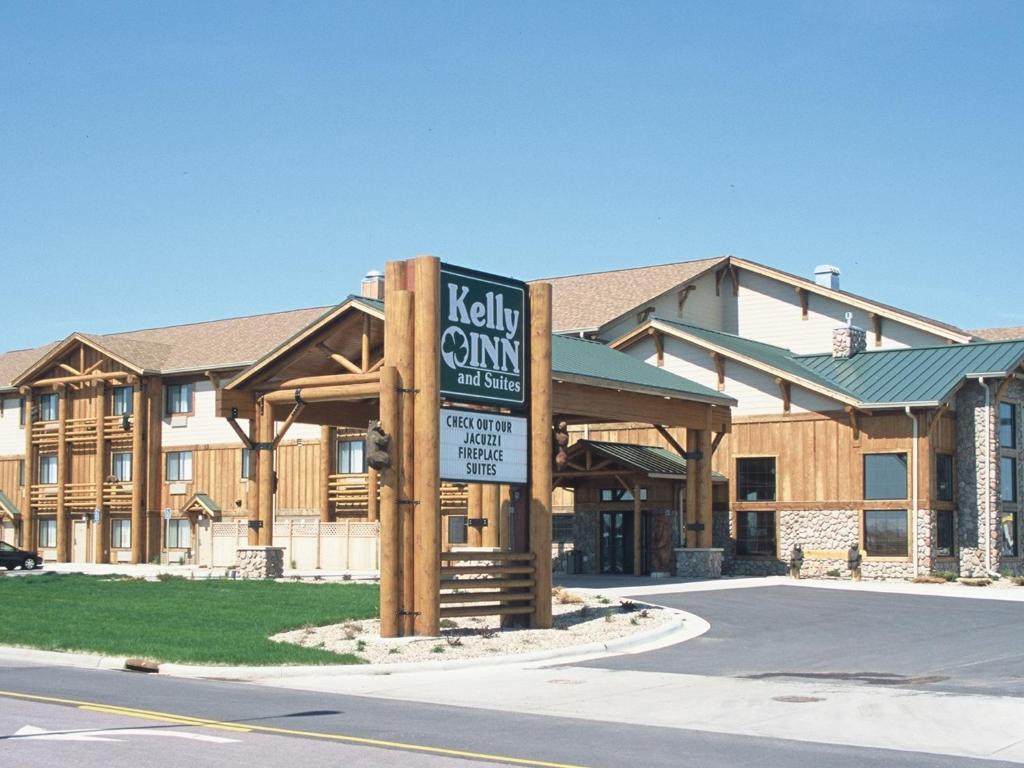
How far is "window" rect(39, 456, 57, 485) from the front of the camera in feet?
198

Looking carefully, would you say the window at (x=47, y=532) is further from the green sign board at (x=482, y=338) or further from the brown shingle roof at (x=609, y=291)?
the green sign board at (x=482, y=338)

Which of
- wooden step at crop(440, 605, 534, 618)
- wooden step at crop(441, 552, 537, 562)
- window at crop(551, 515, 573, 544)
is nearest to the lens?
wooden step at crop(440, 605, 534, 618)

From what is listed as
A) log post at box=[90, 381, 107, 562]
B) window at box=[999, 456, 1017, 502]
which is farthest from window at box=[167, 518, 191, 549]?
window at box=[999, 456, 1017, 502]

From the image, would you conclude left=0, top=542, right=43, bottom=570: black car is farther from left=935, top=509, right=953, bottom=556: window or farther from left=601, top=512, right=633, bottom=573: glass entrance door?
left=935, top=509, right=953, bottom=556: window

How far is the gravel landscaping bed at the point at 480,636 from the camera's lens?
65.0 ft

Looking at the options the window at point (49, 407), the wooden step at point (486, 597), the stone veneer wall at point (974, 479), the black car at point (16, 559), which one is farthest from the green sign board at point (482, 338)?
the window at point (49, 407)

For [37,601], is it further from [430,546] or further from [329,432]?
[329,432]

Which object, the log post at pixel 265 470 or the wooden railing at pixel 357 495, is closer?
the log post at pixel 265 470

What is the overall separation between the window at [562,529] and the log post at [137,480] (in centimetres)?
2101

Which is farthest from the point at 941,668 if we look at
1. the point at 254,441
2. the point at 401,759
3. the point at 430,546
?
the point at 254,441

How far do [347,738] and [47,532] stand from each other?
5233 cm

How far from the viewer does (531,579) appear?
2277cm

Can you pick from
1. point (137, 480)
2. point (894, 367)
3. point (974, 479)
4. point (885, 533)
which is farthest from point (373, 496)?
point (974, 479)

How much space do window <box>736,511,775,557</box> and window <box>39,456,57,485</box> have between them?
32545 mm
